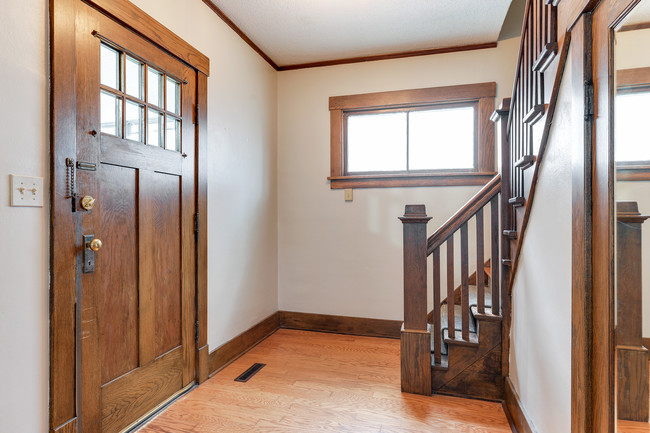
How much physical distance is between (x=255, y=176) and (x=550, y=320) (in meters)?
2.40

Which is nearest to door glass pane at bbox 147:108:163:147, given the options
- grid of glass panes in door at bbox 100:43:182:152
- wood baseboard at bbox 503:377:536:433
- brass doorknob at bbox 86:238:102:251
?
grid of glass panes in door at bbox 100:43:182:152

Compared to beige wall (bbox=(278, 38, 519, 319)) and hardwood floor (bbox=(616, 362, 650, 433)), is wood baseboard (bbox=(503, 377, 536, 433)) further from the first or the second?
beige wall (bbox=(278, 38, 519, 319))

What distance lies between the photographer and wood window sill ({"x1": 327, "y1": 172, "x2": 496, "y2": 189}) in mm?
3029

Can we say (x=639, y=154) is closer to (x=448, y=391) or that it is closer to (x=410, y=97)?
(x=448, y=391)

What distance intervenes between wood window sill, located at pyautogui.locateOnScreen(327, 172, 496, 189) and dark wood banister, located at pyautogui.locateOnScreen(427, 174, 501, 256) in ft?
2.86

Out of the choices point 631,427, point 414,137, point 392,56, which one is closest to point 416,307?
point 631,427

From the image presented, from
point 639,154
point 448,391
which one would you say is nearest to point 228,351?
point 448,391

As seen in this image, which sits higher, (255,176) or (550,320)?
(255,176)

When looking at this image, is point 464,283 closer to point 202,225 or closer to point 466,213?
point 466,213

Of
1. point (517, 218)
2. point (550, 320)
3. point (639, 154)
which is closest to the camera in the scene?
point (639, 154)

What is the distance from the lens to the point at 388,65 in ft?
10.6

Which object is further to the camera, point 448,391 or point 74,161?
point 448,391

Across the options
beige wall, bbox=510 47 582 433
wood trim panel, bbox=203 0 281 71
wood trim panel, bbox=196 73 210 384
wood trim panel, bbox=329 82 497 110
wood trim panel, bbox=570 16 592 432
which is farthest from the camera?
wood trim panel, bbox=329 82 497 110

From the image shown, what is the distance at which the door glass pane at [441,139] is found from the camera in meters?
3.12
